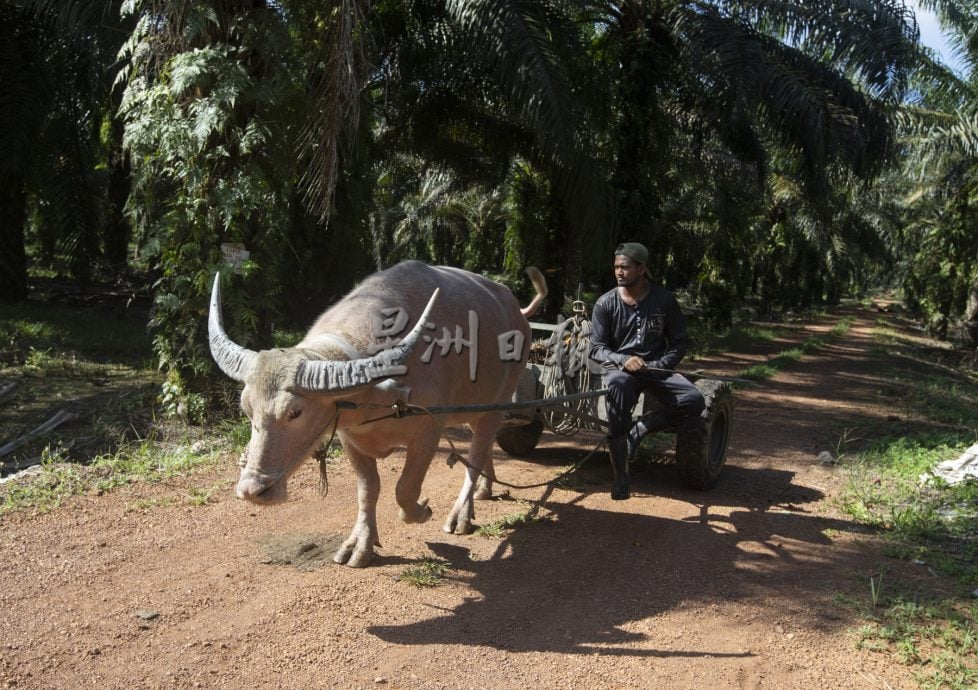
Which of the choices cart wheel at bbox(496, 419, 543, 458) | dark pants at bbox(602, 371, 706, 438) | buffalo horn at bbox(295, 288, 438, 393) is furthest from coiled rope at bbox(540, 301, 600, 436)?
buffalo horn at bbox(295, 288, 438, 393)

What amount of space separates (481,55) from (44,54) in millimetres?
7359

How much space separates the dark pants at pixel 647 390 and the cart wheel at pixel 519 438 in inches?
61.3

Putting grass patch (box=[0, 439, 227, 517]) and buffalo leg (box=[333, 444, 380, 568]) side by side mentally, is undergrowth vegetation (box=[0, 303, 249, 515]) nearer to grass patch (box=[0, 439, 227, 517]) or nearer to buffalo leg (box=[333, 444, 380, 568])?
grass patch (box=[0, 439, 227, 517])

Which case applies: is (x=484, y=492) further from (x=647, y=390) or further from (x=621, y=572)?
(x=621, y=572)

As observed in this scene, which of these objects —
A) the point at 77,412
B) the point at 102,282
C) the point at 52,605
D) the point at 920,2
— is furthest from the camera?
the point at 102,282

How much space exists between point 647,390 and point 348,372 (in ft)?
9.52

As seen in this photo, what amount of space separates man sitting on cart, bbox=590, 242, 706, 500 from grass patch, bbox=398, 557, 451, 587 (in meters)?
1.52

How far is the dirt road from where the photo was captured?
3.67m

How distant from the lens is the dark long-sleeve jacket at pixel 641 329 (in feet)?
19.5

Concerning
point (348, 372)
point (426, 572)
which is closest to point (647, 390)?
point (426, 572)

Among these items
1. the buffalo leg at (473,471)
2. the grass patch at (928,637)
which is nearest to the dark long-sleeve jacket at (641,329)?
the buffalo leg at (473,471)

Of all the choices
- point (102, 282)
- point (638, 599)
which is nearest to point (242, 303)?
point (638, 599)

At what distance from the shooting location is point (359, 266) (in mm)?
12500

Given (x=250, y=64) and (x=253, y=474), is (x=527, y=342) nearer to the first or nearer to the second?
(x=253, y=474)
